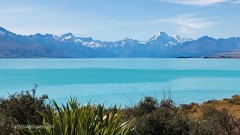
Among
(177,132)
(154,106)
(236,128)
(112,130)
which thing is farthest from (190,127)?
(112,130)

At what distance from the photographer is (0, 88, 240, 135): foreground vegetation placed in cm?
863

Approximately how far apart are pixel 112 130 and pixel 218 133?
28.1ft

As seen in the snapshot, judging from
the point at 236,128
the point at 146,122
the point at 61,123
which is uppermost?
the point at 61,123

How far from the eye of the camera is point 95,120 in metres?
9.09

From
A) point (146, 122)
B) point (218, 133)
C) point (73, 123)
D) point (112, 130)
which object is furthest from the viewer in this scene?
point (218, 133)

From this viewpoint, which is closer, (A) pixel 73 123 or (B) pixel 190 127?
(A) pixel 73 123

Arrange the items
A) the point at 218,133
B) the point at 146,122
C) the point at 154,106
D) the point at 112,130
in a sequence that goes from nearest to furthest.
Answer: the point at 112,130 < the point at 146,122 < the point at 218,133 < the point at 154,106

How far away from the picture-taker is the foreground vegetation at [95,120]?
340 inches

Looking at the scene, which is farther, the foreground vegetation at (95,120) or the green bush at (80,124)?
the foreground vegetation at (95,120)

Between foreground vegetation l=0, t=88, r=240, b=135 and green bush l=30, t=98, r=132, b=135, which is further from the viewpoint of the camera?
foreground vegetation l=0, t=88, r=240, b=135

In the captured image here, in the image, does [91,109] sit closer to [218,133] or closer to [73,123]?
[73,123]

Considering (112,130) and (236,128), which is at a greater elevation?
(112,130)

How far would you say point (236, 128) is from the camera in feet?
65.0

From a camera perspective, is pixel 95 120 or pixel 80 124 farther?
pixel 95 120
